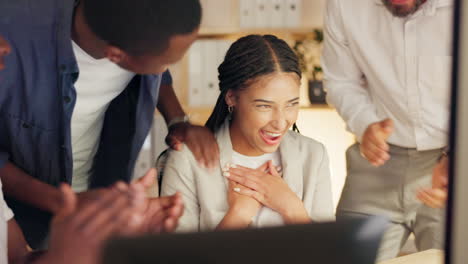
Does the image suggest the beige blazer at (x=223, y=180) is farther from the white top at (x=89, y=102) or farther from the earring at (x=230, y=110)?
the white top at (x=89, y=102)

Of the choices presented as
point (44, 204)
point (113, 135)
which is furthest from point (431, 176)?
point (44, 204)

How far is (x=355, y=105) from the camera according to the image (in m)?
1.36

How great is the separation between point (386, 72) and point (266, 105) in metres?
0.30

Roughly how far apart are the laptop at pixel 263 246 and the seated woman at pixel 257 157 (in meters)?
0.54

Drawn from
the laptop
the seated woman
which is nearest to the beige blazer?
the seated woman

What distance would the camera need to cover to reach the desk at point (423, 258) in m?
1.40

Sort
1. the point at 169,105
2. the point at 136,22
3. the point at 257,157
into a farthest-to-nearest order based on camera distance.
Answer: the point at 257,157 → the point at 169,105 → the point at 136,22

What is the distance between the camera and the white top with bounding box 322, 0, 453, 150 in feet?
4.36

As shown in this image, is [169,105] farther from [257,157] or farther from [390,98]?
[390,98]

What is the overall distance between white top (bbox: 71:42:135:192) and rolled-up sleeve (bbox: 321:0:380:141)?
47cm

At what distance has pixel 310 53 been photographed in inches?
52.9

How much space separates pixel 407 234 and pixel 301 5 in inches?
23.4

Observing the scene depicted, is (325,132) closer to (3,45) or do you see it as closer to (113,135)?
(113,135)

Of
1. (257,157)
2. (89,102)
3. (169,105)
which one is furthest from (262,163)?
(89,102)
